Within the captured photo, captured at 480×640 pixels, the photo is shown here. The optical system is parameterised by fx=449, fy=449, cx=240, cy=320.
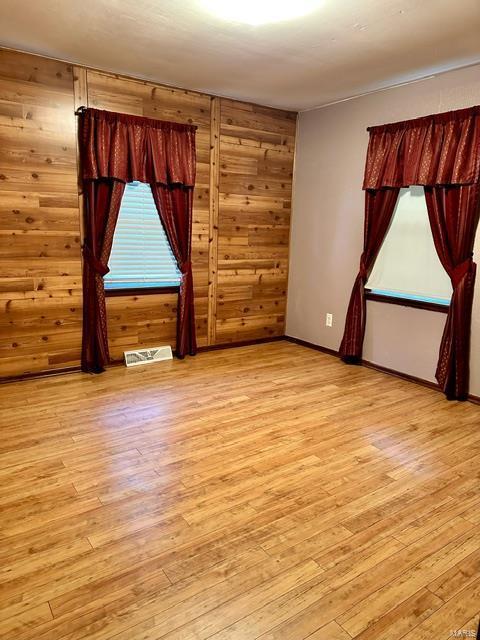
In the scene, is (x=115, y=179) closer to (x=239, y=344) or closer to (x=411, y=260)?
(x=239, y=344)

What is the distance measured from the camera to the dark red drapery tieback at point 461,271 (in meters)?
3.57

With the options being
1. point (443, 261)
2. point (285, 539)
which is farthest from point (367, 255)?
point (285, 539)

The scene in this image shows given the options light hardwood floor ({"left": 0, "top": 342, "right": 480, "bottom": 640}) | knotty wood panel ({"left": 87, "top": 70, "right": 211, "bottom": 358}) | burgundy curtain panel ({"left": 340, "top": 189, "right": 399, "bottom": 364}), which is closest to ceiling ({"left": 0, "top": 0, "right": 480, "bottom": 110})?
knotty wood panel ({"left": 87, "top": 70, "right": 211, "bottom": 358})

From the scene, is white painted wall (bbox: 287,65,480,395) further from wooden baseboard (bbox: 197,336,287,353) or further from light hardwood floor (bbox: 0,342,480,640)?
light hardwood floor (bbox: 0,342,480,640)

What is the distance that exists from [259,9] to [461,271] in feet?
7.85

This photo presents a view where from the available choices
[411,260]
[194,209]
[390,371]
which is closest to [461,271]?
[411,260]

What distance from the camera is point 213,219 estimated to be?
4.70 meters

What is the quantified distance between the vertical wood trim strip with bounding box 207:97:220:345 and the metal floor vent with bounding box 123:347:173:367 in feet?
1.78

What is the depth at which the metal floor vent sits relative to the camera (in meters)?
4.39

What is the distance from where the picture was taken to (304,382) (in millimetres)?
4082

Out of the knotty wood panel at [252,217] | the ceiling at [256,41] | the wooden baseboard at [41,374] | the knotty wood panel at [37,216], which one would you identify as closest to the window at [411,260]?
the ceiling at [256,41]

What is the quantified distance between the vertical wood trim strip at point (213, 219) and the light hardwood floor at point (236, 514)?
1304mm

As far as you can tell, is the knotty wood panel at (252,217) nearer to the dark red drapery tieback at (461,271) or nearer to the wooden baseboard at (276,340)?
the wooden baseboard at (276,340)

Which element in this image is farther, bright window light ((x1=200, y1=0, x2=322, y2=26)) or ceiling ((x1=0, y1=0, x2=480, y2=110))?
ceiling ((x1=0, y1=0, x2=480, y2=110))
